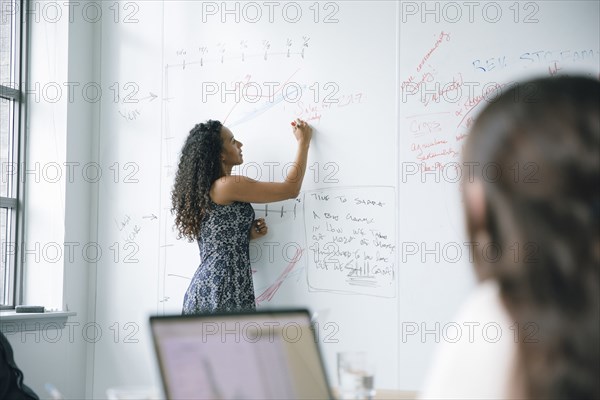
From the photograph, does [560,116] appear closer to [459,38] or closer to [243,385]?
[243,385]

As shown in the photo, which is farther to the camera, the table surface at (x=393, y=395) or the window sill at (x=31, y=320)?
the window sill at (x=31, y=320)

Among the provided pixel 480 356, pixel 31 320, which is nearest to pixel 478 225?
pixel 480 356

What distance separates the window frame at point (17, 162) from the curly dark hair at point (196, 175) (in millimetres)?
873

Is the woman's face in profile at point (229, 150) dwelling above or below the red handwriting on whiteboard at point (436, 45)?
below

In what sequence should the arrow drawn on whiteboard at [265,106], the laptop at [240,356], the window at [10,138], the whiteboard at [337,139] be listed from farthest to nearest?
the window at [10,138]
the arrow drawn on whiteboard at [265,106]
the whiteboard at [337,139]
the laptop at [240,356]

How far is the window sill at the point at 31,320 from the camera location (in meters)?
3.52

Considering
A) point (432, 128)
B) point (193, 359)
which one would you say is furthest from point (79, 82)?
point (193, 359)

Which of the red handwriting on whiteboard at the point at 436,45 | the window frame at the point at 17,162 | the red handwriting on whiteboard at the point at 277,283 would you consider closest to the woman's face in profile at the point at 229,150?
the red handwriting on whiteboard at the point at 277,283

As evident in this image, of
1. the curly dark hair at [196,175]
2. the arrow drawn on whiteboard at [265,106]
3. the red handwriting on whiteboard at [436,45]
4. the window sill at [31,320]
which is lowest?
the window sill at [31,320]

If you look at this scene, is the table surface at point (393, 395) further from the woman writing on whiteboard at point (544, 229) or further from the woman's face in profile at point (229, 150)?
the woman's face in profile at point (229, 150)

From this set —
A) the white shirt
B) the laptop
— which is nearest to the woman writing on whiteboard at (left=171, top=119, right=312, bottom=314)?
the laptop

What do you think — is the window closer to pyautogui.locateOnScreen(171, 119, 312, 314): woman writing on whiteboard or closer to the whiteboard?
the whiteboard

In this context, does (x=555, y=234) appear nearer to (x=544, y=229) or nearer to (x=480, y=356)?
(x=544, y=229)

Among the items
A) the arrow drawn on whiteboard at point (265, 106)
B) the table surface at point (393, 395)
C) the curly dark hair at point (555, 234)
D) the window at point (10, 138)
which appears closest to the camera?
the curly dark hair at point (555, 234)
